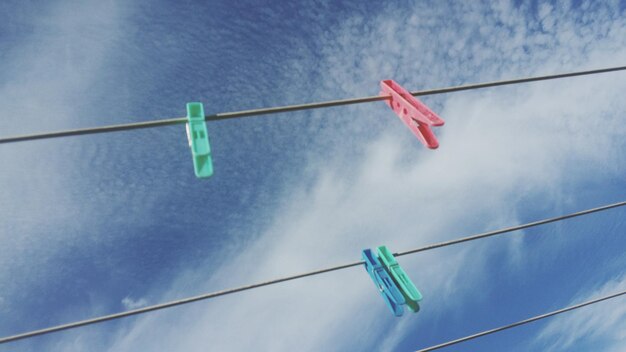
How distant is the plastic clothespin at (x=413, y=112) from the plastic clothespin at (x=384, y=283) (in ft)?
4.26

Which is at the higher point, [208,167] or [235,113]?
[235,113]

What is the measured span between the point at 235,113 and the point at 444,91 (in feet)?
5.46

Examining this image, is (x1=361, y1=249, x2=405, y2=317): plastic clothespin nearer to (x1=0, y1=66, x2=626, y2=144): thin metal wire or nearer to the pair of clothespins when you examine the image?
the pair of clothespins

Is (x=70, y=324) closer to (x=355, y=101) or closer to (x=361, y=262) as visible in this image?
(x=361, y=262)

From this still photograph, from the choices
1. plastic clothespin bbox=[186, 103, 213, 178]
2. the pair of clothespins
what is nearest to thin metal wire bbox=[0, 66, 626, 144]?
plastic clothespin bbox=[186, 103, 213, 178]

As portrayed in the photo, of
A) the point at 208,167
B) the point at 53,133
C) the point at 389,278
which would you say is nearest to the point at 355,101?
the point at 208,167

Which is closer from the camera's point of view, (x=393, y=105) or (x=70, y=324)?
(x=70, y=324)

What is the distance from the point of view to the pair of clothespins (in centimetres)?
354

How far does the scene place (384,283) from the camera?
3744mm

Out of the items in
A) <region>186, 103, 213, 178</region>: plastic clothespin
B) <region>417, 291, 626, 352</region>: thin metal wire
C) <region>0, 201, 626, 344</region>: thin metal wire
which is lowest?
<region>417, 291, 626, 352</region>: thin metal wire

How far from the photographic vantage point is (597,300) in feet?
15.0

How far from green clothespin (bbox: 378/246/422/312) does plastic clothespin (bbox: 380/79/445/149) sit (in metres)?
1.23

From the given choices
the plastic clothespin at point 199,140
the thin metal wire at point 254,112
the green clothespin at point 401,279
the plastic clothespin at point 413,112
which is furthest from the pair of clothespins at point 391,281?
the plastic clothespin at point 199,140

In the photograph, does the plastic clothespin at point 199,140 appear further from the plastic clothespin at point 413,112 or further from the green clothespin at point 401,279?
the green clothespin at point 401,279
